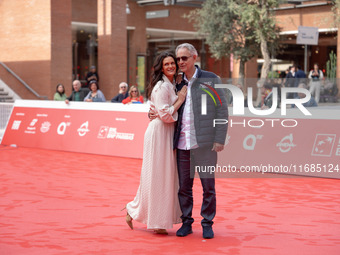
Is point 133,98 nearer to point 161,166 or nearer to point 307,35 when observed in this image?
point 307,35

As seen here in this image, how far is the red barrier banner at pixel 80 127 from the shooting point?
→ 11.5m

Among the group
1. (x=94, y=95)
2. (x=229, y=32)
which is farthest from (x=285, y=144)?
(x=229, y=32)

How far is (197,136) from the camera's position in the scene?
5000 millimetres

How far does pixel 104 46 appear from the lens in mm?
24125

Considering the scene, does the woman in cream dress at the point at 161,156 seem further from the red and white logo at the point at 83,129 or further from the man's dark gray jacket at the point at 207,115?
the red and white logo at the point at 83,129

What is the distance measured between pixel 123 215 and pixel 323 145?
14.3 ft

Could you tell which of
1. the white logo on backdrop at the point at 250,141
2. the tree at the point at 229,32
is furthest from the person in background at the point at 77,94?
the tree at the point at 229,32

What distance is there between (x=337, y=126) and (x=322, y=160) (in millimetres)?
630

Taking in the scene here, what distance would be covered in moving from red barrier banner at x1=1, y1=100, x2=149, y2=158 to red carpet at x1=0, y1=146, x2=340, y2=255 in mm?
1654

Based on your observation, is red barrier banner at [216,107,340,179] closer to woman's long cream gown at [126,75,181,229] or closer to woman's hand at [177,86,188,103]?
woman's long cream gown at [126,75,181,229]

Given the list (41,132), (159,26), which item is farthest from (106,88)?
(41,132)

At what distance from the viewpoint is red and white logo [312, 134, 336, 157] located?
901cm

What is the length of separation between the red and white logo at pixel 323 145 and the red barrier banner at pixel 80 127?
3659 millimetres

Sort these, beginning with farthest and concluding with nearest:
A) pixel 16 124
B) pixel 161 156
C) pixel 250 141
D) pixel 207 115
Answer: pixel 16 124 < pixel 250 141 < pixel 161 156 < pixel 207 115
